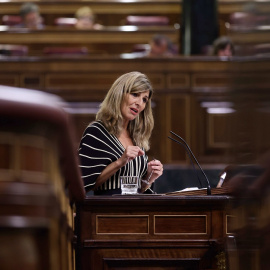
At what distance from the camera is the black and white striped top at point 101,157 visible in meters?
3.29

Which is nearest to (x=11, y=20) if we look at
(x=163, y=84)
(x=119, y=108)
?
(x=163, y=84)

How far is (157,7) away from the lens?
26.5ft

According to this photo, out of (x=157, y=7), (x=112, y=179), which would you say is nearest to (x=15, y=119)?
(x=112, y=179)

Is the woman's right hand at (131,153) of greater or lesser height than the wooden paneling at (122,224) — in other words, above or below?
above

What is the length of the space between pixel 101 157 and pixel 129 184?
284 millimetres

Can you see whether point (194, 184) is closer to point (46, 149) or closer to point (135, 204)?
point (135, 204)

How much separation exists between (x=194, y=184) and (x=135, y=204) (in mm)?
2335

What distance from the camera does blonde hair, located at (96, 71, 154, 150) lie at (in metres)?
3.46

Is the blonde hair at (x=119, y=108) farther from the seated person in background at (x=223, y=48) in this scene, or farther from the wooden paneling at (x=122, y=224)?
the seated person in background at (x=223, y=48)

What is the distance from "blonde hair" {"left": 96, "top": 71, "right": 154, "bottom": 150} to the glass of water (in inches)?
15.4

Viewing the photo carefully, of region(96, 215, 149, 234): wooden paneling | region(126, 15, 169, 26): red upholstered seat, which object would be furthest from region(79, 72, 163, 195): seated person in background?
region(126, 15, 169, 26): red upholstered seat

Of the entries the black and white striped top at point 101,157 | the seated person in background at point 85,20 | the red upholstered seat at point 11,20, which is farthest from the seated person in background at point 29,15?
the black and white striped top at point 101,157

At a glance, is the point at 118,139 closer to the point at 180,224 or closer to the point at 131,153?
the point at 131,153

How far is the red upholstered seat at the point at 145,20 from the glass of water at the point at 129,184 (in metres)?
4.69
